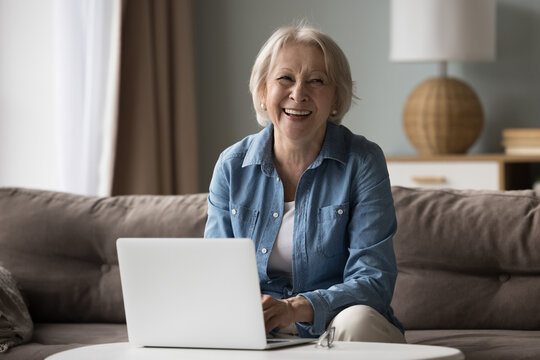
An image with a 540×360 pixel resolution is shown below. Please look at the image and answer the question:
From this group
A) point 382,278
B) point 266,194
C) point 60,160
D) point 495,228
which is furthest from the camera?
point 60,160

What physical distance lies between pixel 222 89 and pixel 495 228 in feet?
8.32

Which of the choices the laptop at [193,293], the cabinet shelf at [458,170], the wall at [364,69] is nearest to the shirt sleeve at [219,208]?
the laptop at [193,293]

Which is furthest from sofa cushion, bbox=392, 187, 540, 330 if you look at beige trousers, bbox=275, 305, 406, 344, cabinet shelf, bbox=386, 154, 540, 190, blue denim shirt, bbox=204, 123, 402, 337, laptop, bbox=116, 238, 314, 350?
cabinet shelf, bbox=386, 154, 540, 190

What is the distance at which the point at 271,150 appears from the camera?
2.12 metres

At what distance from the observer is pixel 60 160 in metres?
3.74

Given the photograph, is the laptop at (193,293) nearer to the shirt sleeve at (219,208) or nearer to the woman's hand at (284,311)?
the woman's hand at (284,311)

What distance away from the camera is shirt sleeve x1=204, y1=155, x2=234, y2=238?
2.09 metres

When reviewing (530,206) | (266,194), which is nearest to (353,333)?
(266,194)

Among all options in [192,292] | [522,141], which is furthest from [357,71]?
[192,292]

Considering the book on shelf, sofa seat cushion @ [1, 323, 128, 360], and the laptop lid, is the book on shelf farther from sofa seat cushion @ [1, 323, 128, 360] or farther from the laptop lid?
the laptop lid

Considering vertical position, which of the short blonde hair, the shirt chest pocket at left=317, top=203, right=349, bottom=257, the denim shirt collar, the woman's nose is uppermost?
the short blonde hair

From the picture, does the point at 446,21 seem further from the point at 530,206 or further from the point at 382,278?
the point at 382,278

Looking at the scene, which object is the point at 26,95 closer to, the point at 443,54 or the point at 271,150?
the point at 443,54

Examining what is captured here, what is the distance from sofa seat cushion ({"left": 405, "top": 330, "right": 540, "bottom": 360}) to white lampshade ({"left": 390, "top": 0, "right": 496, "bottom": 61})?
6.20 ft
